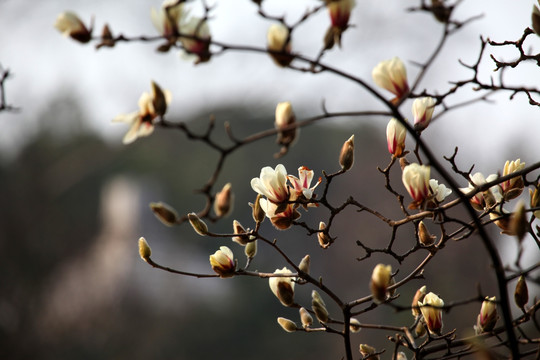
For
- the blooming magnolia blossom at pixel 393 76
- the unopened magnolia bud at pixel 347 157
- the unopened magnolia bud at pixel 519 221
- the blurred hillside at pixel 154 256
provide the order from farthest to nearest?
the blurred hillside at pixel 154 256 → the unopened magnolia bud at pixel 347 157 → the blooming magnolia blossom at pixel 393 76 → the unopened magnolia bud at pixel 519 221

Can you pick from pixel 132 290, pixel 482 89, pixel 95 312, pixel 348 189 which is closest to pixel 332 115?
pixel 482 89

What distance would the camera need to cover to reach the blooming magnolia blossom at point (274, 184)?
0.62 metres

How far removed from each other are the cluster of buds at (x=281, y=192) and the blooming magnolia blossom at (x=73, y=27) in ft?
0.72

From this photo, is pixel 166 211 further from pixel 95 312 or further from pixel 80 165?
pixel 80 165

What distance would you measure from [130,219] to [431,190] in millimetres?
8106

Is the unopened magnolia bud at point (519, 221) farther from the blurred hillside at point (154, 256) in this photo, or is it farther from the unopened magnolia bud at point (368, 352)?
the blurred hillside at point (154, 256)

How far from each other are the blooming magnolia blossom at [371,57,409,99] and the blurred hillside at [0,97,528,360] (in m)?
4.42

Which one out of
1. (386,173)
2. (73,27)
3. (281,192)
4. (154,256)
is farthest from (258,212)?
(154,256)

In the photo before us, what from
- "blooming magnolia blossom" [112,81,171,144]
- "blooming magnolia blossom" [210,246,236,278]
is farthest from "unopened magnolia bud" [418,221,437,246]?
"blooming magnolia blossom" [112,81,171,144]

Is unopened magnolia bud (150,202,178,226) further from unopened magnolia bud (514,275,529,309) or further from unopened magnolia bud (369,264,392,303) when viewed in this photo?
unopened magnolia bud (514,275,529,309)

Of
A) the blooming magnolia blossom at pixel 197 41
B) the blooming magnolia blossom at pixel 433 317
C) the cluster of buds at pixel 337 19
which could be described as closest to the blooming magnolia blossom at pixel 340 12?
the cluster of buds at pixel 337 19

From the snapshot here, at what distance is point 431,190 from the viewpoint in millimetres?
593

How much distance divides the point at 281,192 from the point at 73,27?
10.5 inches

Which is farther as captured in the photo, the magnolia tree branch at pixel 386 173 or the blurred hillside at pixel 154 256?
the blurred hillside at pixel 154 256
